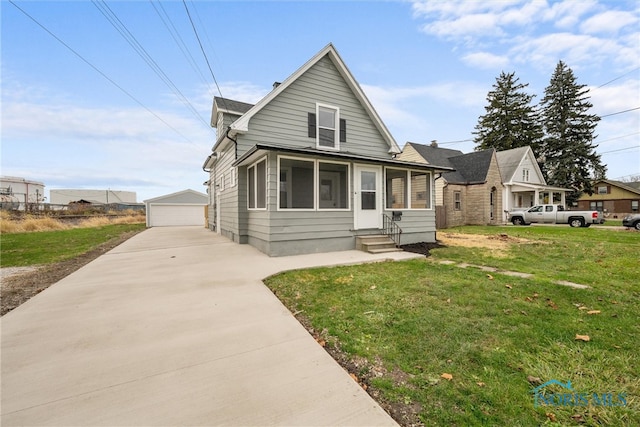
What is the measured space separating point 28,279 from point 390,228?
31.0 ft

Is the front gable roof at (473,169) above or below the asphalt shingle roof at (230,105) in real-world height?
below

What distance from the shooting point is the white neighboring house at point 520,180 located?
2161cm

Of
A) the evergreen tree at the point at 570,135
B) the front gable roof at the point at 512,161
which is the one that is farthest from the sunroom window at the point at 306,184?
the evergreen tree at the point at 570,135

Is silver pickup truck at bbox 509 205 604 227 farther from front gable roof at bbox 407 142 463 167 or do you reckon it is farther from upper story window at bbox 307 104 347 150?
upper story window at bbox 307 104 347 150

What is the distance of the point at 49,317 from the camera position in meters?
3.40

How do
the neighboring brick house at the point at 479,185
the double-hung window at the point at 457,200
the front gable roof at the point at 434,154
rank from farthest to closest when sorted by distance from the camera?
the front gable roof at the point at 434,154
the double-hung window at the point at 457,200
the neighboring brick house at the point at 479,185

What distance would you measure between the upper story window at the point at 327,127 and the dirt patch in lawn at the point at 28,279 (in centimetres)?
837

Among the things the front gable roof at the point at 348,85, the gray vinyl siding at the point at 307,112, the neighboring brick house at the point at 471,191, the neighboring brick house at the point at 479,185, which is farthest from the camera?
the neighboring brick house at the point at 479,185

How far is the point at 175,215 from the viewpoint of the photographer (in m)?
22.4

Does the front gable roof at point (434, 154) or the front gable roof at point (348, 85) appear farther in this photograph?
the front gable roof at point (434, 154)

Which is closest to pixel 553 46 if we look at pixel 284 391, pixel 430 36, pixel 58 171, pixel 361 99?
pixel 430 36

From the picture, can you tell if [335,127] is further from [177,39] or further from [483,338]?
[483,338]

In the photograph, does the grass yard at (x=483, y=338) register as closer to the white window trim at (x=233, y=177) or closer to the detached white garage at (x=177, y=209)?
the white window trim at (x=233, y=177)

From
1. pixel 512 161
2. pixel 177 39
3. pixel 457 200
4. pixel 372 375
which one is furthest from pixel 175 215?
pixel 512 161
